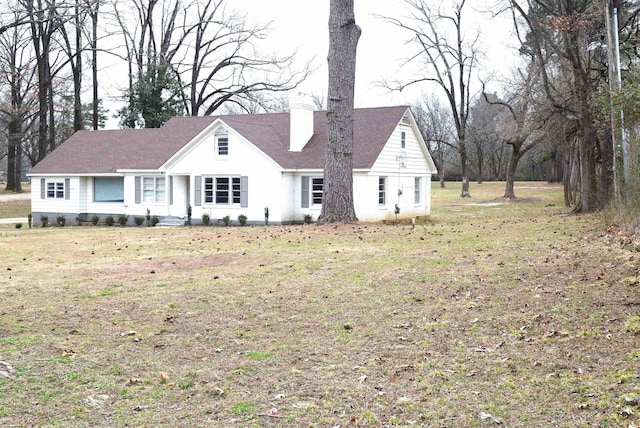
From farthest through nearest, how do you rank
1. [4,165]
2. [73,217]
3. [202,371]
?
[4,165], [73,217], [202,371]

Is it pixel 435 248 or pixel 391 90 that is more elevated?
pixel 391 90

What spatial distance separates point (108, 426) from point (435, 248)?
35.9ft

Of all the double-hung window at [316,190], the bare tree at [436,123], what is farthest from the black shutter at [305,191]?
the bare tree at [436,123]

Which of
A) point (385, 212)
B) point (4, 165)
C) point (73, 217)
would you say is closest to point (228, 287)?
point (385, 212)

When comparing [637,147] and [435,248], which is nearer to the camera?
[637,147]

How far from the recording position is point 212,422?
5.39m

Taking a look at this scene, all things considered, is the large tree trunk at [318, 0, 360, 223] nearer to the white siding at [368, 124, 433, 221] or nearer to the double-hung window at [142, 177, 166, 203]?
the white siding at [368, 124, 433, 221]

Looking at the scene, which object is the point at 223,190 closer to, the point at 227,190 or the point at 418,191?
the point at 227,190

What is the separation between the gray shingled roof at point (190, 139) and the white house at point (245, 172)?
0.07 meters

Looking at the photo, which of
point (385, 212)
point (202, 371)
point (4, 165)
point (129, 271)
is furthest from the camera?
point (4, 165)

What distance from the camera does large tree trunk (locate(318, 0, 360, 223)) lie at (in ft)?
70.6

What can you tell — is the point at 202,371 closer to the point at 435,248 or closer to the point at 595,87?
the point at 435,248

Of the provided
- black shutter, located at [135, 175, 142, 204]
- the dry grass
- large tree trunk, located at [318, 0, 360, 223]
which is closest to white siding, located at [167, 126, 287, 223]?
black shutter, located at [135, 175, 142, 204]

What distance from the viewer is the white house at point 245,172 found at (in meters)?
28.0
